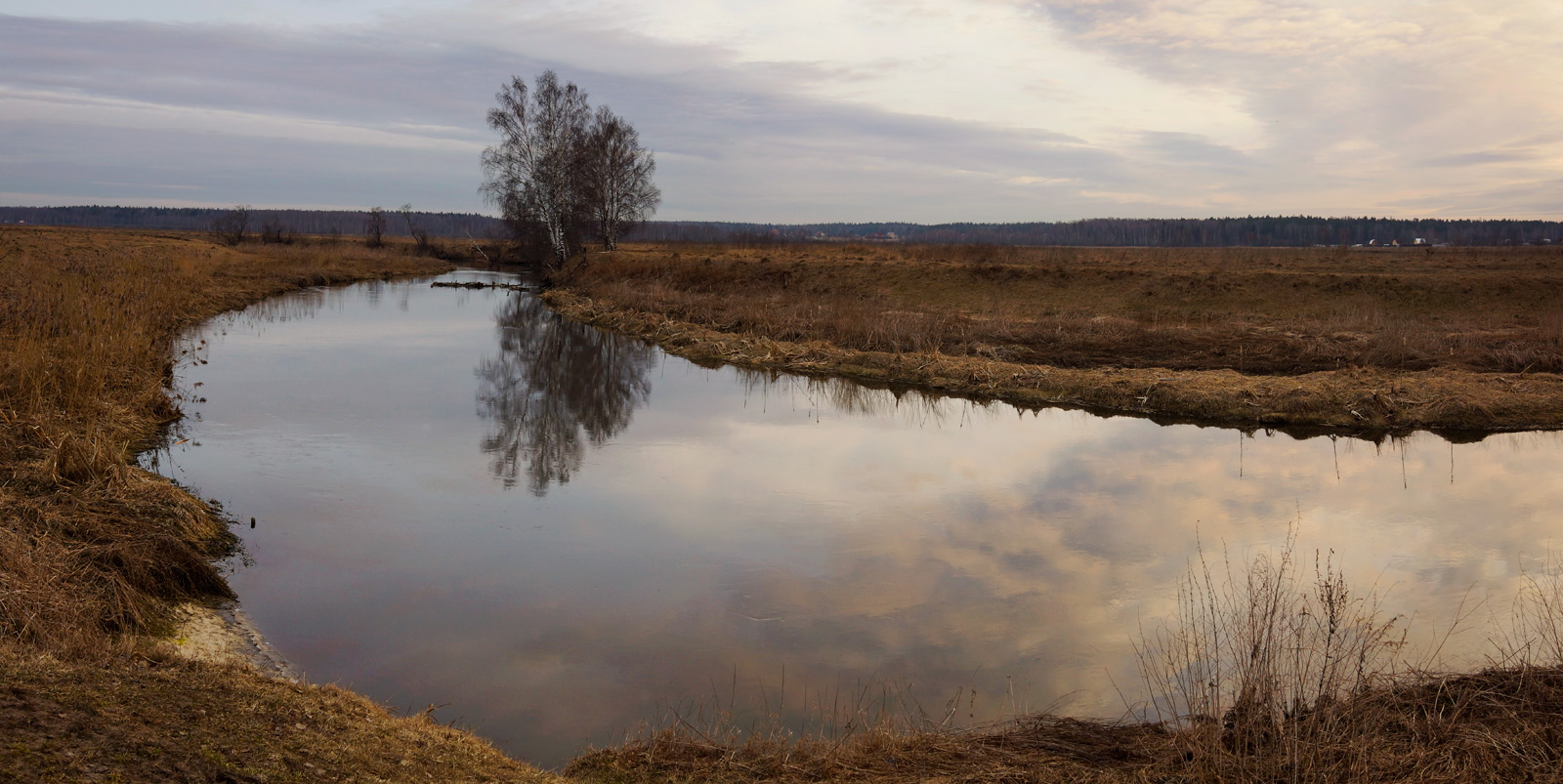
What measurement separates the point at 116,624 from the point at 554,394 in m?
9.70

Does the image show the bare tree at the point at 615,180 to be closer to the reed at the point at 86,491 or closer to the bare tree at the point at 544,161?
the bare tree at the point at 544,161

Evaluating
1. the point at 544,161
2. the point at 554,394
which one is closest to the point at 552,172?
the point at 544,161

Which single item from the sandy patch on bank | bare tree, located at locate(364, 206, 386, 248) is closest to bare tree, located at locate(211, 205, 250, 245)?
bare tree, located at locate(364, 206, 386, 248)

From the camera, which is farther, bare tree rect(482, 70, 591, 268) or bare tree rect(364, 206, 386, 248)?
bare tree rect(364, 206, 386, 248)

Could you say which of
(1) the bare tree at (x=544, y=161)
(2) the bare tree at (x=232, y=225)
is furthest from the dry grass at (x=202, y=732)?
(2) the bare tree at (x=232, y=225)

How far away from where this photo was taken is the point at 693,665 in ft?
17.9

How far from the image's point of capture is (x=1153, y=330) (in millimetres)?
19438

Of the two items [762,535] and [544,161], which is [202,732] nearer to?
[762,535]

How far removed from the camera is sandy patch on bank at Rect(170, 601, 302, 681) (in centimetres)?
515

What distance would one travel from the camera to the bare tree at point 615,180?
148 feet

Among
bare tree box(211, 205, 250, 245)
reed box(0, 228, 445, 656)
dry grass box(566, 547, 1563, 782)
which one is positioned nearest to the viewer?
dry grass box(566, 547, 1563, 782)

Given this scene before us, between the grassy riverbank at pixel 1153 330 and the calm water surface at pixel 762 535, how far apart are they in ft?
4.54

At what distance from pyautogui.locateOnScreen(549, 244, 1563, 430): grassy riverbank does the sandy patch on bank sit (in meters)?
11.5

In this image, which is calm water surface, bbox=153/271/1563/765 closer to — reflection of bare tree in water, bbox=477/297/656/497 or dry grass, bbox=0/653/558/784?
reflection of bare tree in water, bbox=477/297/656/497
